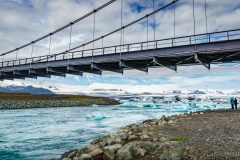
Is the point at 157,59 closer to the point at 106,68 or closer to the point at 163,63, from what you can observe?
the point at 163,63

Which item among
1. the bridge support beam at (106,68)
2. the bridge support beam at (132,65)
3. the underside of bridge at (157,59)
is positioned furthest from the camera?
the bridge support beam at (106,68)

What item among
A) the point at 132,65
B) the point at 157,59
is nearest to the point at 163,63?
the point at 157,59

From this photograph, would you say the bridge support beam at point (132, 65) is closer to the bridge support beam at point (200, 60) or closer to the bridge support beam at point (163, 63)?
the bridge support beam at point (163, 63)

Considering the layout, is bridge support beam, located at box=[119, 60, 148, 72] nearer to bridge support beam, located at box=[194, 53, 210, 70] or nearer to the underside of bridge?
the underside of bridge

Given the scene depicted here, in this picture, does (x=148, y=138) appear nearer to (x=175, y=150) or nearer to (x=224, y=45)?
(x=175, y=150)

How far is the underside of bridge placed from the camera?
24453 millimetres

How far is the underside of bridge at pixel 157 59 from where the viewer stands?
2445cm

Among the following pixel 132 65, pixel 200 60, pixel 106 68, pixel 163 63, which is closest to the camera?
pixel 200 60

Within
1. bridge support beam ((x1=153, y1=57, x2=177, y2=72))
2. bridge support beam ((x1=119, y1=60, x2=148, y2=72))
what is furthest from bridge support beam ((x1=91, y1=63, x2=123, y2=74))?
bridge support beam ((x1=153, y1=57, x2=177, y2=72))

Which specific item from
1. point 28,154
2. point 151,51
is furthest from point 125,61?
point 28,154

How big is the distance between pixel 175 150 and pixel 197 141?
7.03ft

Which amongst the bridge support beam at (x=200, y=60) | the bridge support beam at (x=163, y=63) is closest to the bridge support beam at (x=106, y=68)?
the bridge support beam at (x=163, y=63)

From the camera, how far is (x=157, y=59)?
28.6m

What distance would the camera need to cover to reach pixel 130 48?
3034 cm
